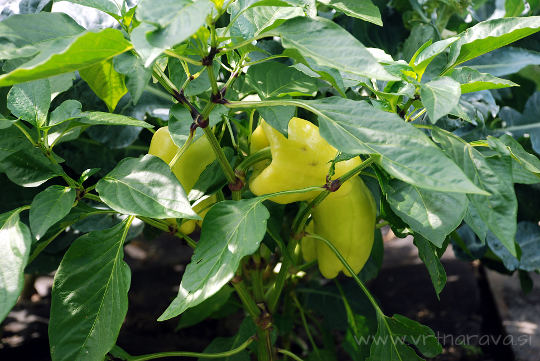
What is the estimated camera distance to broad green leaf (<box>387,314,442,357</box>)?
671 mm

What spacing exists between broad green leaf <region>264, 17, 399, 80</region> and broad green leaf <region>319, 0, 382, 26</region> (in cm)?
12

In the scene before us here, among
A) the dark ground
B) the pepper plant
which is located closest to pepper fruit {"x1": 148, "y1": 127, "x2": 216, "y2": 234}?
the pepper plant

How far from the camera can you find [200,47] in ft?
1.58

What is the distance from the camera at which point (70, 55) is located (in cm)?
40

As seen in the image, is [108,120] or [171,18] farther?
[108,120]

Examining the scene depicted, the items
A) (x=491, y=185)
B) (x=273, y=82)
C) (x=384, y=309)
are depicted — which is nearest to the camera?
(x=491, y=185)

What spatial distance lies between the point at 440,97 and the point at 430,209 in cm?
11

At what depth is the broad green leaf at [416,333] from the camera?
2.20ft

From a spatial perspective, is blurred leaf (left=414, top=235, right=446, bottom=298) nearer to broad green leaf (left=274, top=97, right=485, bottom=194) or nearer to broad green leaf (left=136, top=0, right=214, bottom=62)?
broad green leaf (left=274, top=97, right=485, bottom=194)

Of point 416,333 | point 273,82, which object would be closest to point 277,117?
point 273,82

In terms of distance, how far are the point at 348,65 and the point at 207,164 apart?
0.99 feet

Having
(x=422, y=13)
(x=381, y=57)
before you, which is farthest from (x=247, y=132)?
(x=422, y=13)

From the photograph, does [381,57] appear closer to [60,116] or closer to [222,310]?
[60,116]

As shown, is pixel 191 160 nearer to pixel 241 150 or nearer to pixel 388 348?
pixel 241 150
